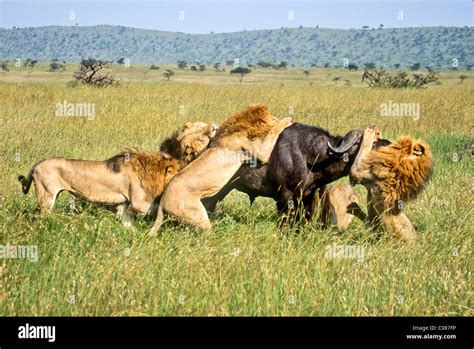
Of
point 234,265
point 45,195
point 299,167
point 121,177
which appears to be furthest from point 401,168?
point 45,195

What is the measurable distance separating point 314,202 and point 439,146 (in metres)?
6.84

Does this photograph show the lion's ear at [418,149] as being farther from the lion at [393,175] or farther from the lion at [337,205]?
the lion at [337,205]

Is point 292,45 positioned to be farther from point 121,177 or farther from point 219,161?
point 219,161

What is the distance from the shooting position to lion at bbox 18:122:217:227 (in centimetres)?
698

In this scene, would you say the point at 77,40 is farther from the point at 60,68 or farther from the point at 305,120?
the point at 305,120

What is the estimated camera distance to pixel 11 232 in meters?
6.01

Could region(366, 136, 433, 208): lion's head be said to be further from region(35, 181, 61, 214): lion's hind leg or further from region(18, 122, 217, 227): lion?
region(35, 181, 61, 214): lion's hind leg

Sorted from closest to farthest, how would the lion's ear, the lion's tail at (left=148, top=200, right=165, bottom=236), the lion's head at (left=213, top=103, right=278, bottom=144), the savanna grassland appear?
the savanna grassland
the lion's tail at (left=148, top=200, right=165, bottom=236)
the lion's ear
the lion's head at (left=213, top=103, right=278, bottom=144)

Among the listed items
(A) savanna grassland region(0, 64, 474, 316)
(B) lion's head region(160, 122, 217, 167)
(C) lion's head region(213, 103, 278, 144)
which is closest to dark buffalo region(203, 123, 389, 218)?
(C) lion's head region(213, 103, 278, 144)

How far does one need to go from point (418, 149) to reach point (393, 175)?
1.08ft

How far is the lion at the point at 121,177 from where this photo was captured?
6.98 meters

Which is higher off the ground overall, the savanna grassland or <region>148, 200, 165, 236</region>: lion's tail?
<region>148, 200, 165, 236</region>: lion's tail

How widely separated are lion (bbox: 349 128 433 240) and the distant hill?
72816 millimetres
